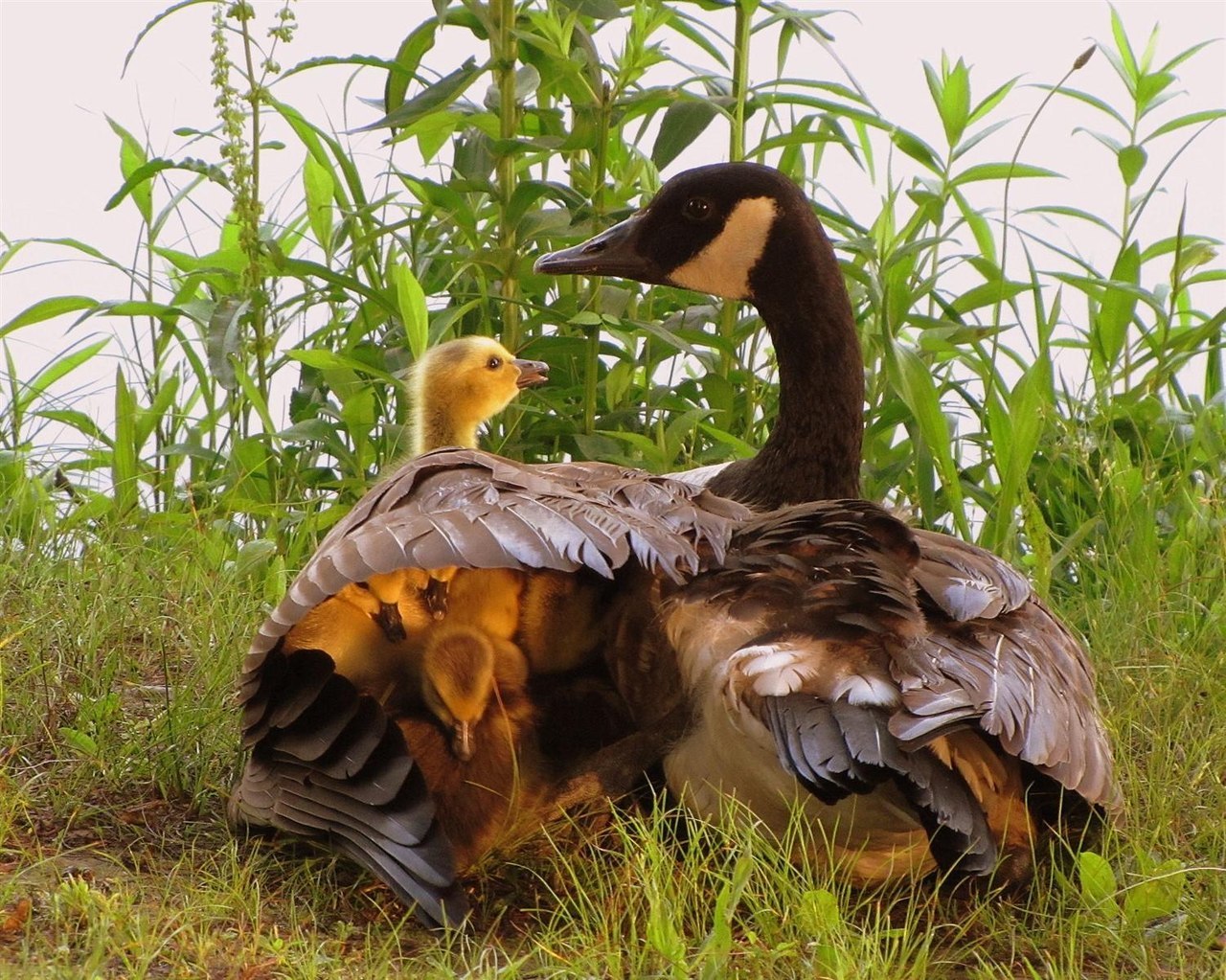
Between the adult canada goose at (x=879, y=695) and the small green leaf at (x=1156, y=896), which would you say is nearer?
the adult canada goose at (x=879, y=695)

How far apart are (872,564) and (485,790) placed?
746 millimetres

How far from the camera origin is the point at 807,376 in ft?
11.8

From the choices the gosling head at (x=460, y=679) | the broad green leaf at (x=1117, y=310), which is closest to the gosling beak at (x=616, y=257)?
the gosling head at (x=460, y=679)

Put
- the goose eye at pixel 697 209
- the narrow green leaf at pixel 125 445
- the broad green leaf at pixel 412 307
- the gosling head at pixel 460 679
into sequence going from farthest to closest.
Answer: the narrow green leaf at pixel 125 445
the broad green leaf at pixel 412 307
the goose eye at pixel 697 209
the gosling head at pixel 460 679

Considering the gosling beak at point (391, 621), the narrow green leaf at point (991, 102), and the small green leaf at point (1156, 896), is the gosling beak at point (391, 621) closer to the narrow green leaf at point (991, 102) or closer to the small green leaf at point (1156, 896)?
the small green leaf at point (1156, 896)

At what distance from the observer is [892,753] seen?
87.0 inches

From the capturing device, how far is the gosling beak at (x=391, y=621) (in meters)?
2.72

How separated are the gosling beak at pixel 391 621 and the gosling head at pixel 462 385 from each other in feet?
4.73

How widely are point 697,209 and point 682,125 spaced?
68 cm

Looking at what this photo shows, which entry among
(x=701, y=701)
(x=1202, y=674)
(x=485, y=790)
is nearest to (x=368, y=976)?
(x=485, y=790)

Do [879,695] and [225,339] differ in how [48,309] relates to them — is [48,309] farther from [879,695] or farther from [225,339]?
[879,695]

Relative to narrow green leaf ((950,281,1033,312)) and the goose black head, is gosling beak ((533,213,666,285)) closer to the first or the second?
the goose black head

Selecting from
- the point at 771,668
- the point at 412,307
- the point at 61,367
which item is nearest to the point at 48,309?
the point at 61,367

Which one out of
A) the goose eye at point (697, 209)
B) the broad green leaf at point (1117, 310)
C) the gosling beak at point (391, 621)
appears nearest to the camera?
the gosling beak at point (391, 621)
